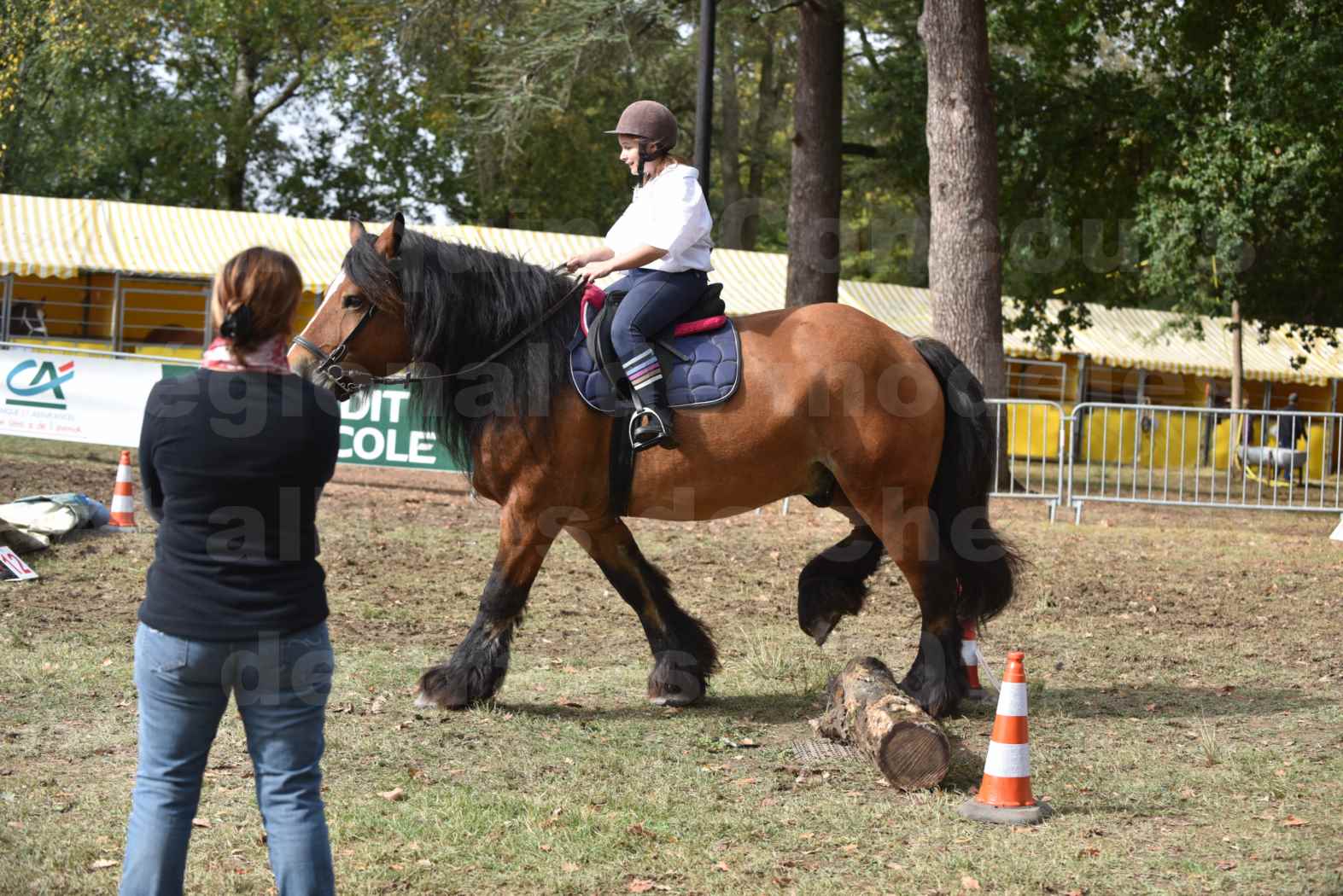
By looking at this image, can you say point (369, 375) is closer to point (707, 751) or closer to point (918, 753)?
point (707, 751)

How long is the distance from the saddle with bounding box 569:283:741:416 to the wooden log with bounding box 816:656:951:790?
1541 millimetres

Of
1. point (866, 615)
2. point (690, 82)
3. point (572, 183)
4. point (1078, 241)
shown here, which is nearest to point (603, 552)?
point (866, 615)

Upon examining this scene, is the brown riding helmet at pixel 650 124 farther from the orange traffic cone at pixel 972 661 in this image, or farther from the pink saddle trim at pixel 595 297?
the orange traffic cone at pixel 972 661

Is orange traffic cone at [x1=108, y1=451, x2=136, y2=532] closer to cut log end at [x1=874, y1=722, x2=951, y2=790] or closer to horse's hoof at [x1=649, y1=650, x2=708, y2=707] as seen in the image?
horse's hoof at [x1=649, y1=650, x2=708, y2=707]

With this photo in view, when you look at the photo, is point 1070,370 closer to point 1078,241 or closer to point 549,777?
point 1078,241

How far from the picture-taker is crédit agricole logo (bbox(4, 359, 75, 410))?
1537 cm

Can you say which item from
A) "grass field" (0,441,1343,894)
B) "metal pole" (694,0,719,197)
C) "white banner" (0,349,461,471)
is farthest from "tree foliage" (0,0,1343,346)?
"grass field" (0,441,1343,894)

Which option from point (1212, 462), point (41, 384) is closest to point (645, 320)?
point (41, 384)

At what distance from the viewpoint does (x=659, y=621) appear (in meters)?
6.62

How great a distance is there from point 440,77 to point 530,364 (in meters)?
21.1

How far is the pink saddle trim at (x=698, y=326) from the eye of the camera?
6.06 m

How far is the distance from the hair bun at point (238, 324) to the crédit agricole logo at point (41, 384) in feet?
45.2

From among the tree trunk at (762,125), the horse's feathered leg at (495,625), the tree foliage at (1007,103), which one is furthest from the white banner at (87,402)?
the tree trunk at (762,125)

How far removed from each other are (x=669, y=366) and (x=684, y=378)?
0.09 metres
